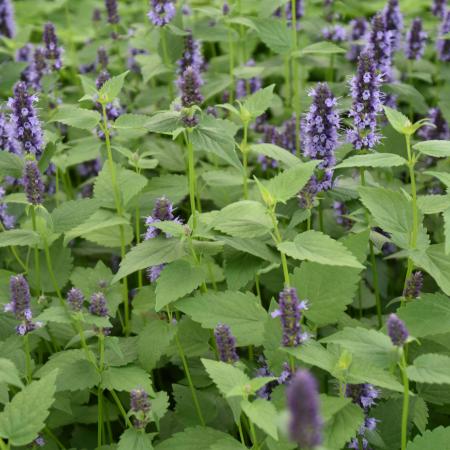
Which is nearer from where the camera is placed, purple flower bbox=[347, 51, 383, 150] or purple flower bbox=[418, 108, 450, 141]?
purple flower bbox=[347, 51, 383, 150]

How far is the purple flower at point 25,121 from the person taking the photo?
3562 millimetres

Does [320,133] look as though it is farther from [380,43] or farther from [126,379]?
[126,379]

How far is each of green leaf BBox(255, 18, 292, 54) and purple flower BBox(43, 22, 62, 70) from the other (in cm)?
141

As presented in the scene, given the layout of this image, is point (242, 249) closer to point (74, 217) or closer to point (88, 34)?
point (74, 217)

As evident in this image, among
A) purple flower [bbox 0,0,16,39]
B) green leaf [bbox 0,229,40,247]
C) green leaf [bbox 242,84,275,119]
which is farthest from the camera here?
purple flower [bbox 0,0,16,39]

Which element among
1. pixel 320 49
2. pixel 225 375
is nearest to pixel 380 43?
pixel 320 49

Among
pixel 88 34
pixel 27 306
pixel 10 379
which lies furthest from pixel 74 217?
pixel 88 34

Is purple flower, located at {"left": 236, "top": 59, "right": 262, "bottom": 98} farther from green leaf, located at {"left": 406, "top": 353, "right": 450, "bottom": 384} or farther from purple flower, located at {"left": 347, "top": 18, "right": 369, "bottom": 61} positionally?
green leaf, located at {"left": 406, "top": 353, "right": 450, "bottom": 384}

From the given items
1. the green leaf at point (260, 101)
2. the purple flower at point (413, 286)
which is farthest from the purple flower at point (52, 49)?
the purple flower at point (413, 286)

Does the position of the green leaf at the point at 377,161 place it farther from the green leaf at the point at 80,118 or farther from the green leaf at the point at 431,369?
the green leaf at the point at 80,118

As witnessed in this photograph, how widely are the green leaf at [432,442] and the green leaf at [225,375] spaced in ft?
2.49

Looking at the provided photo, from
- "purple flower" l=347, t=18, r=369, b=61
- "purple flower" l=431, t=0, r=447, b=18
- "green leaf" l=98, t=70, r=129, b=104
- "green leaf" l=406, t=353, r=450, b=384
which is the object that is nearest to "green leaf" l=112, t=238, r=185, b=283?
"green leaf" l=98, t=70, r=129, b=104

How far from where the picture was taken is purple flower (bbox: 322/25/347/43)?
18.8 feet

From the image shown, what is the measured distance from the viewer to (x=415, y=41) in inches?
215
